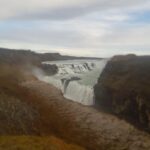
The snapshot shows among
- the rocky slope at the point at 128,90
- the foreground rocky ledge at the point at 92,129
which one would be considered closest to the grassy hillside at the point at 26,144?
the foreground rocky ledge at the point at 92,129

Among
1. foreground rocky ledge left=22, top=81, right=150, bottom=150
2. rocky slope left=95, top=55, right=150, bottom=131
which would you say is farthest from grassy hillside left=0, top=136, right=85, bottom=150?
rocky slope left=95, top=55, right=150, bottom=131

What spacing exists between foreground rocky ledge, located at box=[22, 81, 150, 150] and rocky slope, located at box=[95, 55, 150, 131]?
88 centimetres

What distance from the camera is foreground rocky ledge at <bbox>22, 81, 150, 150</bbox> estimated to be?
2802 centimetres

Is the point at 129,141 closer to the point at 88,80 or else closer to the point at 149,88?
the point at 149,88

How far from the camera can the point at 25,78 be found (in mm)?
62844

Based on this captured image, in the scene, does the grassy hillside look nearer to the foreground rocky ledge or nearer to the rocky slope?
the foreground rocky ledge

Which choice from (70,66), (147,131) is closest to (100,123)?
(147,131)

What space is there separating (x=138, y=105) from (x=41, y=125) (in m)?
6.89

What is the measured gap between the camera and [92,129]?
103 feet

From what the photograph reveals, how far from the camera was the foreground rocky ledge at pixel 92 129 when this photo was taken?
28016mm

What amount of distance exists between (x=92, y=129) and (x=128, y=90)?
4.51 m

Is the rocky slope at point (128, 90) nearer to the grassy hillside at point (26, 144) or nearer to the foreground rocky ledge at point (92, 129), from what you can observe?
the foreground rocky ledge at point (92, 129)

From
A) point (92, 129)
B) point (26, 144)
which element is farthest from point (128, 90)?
point (26, 144)

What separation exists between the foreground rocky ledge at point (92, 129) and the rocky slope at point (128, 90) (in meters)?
0.88
